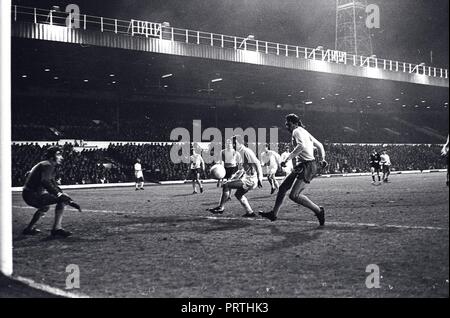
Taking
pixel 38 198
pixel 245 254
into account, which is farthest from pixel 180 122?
pixel 245 254

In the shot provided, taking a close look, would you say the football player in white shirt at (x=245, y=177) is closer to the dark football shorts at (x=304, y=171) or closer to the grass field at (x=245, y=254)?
the grass field at (x=245, y=254)

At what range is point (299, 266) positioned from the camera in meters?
5.89

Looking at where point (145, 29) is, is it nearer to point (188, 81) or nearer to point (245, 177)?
point (188, 81)

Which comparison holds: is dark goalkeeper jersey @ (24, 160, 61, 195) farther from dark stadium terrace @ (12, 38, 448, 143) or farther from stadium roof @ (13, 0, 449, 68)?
stadium roof @ (13, 0, 449, 68)

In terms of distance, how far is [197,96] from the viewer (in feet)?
147

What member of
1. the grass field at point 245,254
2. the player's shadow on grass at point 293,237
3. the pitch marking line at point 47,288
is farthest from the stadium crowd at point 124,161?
the pitch marking line at point 47,288

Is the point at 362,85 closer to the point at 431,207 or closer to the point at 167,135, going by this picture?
the point at 167,135

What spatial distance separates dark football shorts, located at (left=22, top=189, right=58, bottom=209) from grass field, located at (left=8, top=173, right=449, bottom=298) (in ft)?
1.93

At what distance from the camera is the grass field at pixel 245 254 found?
4.98 m

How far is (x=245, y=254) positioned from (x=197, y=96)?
38583mm

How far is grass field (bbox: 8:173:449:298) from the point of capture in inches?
196
